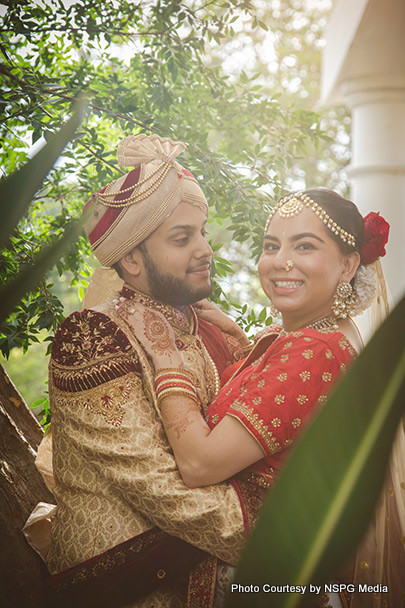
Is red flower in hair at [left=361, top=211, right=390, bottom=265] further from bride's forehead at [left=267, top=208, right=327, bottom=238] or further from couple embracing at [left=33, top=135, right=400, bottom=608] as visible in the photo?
bride's forehead at [left=267, top=208, right=327, bottom=238]

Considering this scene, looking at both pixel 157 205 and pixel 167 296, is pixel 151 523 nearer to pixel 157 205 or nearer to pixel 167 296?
pixel 167 296

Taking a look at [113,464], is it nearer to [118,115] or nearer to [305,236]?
[305,236]

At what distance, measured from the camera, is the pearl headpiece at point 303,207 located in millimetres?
1496

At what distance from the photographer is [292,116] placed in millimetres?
2623

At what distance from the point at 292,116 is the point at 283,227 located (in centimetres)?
127

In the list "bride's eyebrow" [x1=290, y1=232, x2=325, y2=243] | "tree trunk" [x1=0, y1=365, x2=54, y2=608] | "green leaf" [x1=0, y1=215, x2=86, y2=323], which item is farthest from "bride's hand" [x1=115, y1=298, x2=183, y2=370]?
"green leaf" [x1=0, y1=215, x2=86, y2=323]

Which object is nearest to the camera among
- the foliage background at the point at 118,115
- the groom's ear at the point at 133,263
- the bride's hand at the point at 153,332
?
the bride's hand at the point at 153,332

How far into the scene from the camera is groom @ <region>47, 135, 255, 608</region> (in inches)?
55.0

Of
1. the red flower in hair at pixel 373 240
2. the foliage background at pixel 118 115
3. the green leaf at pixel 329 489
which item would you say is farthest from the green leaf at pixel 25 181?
the foliage background at pixel 118 115

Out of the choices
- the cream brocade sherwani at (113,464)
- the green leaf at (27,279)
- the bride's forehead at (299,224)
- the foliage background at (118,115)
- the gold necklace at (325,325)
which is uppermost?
the foliage background at (118,115)

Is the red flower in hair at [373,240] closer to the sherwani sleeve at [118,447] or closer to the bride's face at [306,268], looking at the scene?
the bride's face at [306,268]

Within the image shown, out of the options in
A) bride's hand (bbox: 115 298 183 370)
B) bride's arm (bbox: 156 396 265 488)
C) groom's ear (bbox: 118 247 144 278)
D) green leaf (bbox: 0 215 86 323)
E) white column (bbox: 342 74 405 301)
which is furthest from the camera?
white column (bbox: 342 74 405 301)

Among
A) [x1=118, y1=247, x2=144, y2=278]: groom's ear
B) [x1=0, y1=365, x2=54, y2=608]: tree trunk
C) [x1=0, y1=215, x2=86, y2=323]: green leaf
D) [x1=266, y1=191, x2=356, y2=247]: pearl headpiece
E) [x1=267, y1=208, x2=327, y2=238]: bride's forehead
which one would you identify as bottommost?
[x1=0, y1=365, x2=54, y2=608]: tree trunk

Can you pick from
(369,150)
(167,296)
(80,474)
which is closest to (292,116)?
(369,150)
